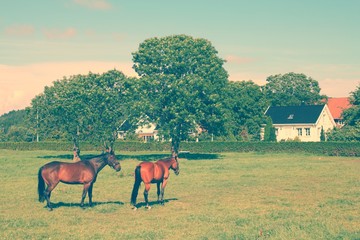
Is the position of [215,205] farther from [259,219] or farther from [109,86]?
[109,86]

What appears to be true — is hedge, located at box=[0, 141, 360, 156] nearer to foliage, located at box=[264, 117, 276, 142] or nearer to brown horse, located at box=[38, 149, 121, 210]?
foliage, located at box=[264, 117, 276, 142]

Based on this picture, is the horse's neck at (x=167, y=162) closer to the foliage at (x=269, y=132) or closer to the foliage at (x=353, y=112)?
the foliage at (x=353, y=112)

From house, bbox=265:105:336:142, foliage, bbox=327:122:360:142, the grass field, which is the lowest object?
the grass field

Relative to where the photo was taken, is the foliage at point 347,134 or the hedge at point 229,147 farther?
the foliage at point 347,134

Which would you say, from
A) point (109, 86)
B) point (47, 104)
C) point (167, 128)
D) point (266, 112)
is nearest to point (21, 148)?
point (47, 104)

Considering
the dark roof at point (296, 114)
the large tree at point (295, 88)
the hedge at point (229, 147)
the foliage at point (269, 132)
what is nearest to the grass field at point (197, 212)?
the hedge at point (229, 147)

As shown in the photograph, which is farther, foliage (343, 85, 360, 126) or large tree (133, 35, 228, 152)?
foliage (343, 85, 360, 126)

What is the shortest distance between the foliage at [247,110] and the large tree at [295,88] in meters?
29.0

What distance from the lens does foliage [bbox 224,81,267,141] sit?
108 m

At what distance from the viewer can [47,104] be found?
216 feet

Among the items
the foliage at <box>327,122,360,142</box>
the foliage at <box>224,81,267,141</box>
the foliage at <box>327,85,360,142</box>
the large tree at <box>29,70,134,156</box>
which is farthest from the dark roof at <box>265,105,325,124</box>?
the large tree at <box>29,70,134,156</box>

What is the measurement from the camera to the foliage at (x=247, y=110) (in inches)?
4269

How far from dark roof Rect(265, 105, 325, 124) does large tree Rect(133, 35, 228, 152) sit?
51122mm

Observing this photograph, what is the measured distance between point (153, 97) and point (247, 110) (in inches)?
2135
